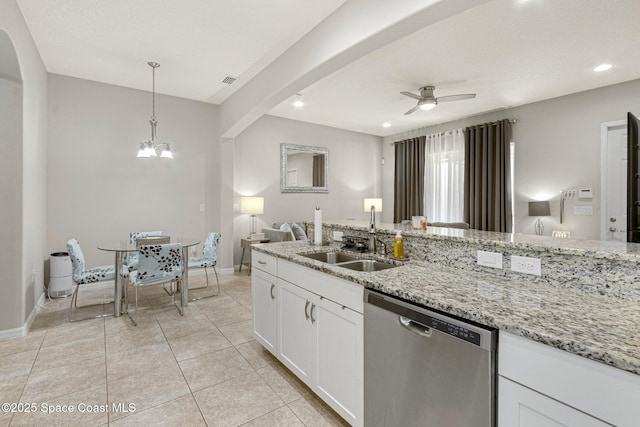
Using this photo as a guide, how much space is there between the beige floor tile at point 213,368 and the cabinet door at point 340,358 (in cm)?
78

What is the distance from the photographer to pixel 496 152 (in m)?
5.34

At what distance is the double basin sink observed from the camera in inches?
85.3

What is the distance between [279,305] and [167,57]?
3133mm

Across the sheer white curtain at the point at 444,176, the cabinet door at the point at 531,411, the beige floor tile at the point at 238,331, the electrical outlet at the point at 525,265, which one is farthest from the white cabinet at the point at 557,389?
the sheer white curtain at the point at 444,176

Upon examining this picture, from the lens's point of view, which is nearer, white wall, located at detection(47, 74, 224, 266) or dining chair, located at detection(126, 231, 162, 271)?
dining chair, located at detection(126, 231, 162, 271)

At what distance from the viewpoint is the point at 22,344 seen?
2.72 meters

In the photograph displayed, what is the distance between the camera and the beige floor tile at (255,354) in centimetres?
246

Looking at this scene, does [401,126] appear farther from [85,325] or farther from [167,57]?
[85,325]

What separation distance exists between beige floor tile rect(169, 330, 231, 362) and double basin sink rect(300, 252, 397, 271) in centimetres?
119

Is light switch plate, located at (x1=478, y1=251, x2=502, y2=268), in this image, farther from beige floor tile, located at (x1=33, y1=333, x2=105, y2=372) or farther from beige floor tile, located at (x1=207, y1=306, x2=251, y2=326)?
beige floor tile, located at (x1=33, y1=333, x2=105, y2=372)

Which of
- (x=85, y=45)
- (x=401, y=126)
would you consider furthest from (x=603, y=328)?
(x=401, y=126)

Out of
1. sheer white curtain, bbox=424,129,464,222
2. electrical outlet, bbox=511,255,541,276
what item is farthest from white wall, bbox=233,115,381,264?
electrical outlet, bbox=511,255,541,276

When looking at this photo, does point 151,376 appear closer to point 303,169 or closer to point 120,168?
point 120,168

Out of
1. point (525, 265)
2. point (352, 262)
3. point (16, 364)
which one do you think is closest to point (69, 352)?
point (16, 364)
